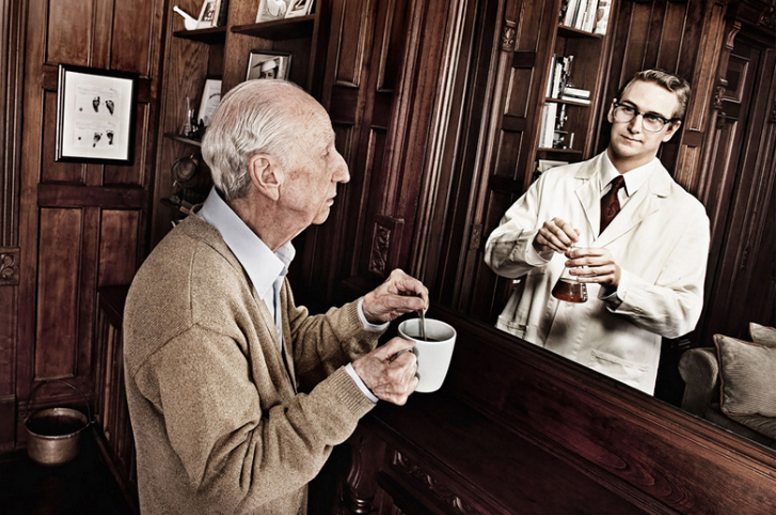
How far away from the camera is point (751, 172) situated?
110 cm

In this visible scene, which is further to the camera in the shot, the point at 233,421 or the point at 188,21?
the point at 188,21

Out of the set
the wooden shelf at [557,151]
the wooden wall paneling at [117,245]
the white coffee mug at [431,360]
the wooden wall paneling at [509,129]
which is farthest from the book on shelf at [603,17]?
the wooden wall paneling at [117,245]

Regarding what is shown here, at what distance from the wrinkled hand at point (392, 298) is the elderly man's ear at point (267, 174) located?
41 centimetres

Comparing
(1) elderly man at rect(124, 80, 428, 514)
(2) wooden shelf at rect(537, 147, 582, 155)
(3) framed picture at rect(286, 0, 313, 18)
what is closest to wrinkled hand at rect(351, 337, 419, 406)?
(1) elderly man at rect(124, 80, 428, 514)

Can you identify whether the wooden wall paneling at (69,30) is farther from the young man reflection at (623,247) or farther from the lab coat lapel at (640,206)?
the lab coat lapel at (640,206)

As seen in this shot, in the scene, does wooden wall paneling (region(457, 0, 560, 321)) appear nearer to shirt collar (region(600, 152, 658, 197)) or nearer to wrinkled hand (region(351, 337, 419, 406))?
shirt collar (region(600, 152, 658, 197))

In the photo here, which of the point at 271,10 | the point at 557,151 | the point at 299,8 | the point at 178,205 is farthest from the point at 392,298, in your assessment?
the point at 178,205

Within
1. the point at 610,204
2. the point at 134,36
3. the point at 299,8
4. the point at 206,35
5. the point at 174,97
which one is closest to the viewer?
the point at 610,204

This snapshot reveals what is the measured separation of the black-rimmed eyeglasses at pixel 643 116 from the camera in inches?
48.1

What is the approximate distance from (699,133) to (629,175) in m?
0.16

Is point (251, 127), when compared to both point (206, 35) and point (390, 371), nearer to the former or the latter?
point (390, 371)

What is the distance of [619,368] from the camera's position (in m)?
1.32

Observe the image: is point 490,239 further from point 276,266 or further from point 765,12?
point 765,12

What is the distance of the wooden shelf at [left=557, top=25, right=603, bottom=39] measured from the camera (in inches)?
52.5
